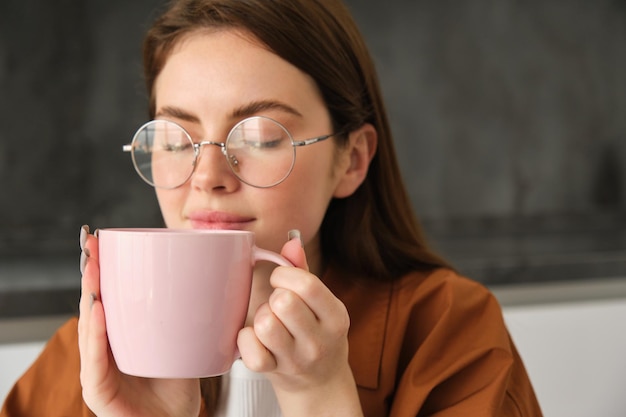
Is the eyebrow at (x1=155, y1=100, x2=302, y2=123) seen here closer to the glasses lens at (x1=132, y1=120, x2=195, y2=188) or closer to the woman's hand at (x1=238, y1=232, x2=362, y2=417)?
the glasses lens at (x1=132, y1=120, x2=195, y2=188)

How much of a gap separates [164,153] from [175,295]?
1.06 feet

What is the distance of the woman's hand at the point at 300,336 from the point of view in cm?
64

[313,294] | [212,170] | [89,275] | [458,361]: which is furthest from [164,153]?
[458,361]

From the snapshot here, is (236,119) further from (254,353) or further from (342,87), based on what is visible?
(254,353)

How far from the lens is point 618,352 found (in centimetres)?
124

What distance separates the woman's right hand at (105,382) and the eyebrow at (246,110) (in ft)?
Result: 0.76

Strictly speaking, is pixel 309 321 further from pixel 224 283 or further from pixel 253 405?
pixel 253 405

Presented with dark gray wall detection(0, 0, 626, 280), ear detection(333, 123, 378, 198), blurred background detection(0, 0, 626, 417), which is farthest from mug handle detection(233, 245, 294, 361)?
dark gray wall detection(0, 0, 626, 280)

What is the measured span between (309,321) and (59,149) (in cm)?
118

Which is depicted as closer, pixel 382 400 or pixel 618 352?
pixel 382 400

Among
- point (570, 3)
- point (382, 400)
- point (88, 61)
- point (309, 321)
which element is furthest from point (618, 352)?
point (88, 61)

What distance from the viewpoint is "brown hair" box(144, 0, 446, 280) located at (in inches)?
35.5

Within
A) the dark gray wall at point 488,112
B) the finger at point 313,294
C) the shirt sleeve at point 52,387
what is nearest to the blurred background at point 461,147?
the dark gray wall at point 488,112

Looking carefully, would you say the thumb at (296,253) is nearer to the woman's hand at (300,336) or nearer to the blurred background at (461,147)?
the woman's hand at (300,336)
